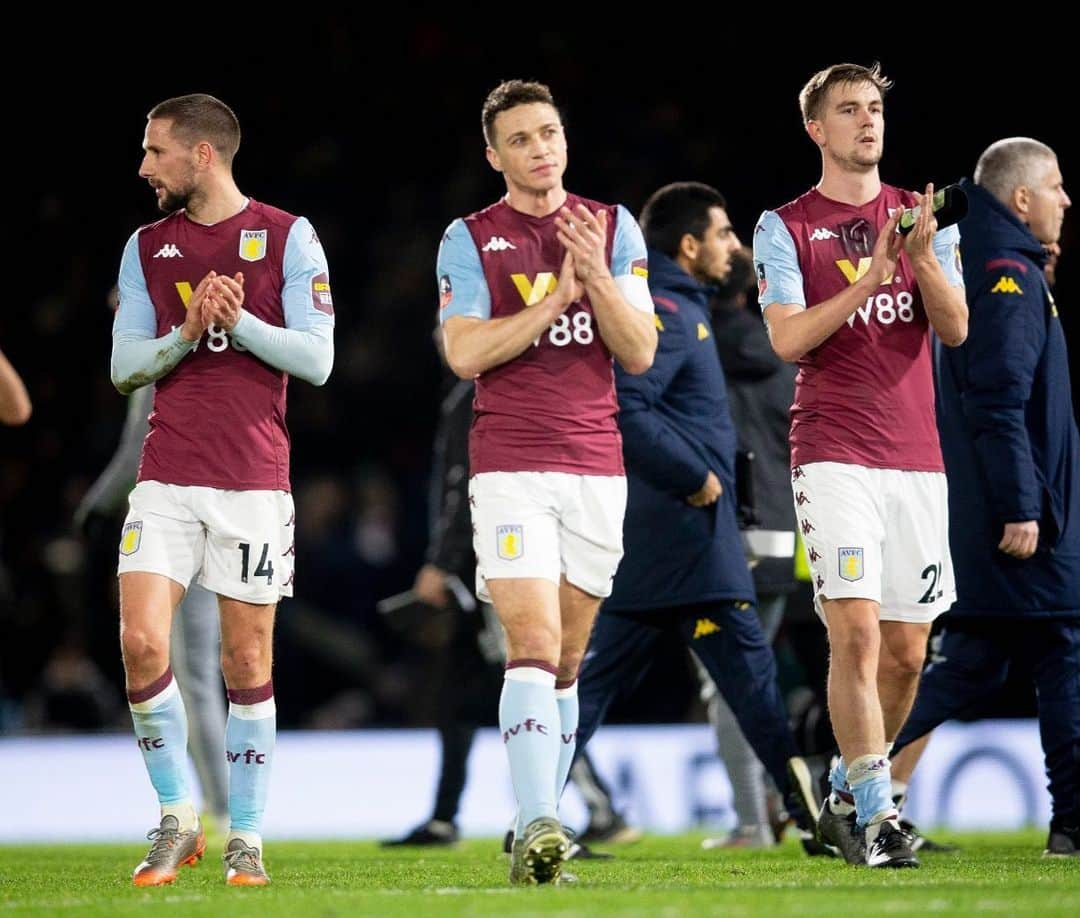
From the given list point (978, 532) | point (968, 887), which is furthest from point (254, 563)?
point (978, 532)

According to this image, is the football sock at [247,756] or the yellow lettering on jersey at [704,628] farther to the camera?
A: the yellow lettering on jersey at [704,628]

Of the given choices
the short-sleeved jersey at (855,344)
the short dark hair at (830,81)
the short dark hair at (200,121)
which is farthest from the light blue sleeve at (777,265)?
the short dark hair at (200,121)

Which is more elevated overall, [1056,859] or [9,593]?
[9,593]

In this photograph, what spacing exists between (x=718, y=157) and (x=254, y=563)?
9.80 metres

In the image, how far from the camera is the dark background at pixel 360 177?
13.1 metres

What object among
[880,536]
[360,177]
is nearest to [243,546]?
[880,536]

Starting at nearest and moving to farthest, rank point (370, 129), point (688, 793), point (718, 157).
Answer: point (688, 793) → point (718, 157) → point (370, 129)

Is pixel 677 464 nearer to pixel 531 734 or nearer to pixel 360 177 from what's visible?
pixel 531 734

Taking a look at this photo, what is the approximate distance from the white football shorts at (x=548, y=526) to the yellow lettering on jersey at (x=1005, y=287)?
5.89ft

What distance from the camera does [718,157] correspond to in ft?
48.1

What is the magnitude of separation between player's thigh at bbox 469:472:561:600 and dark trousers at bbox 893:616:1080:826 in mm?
2034

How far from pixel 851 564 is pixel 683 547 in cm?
A: 121

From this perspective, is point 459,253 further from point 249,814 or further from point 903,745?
point 903,745

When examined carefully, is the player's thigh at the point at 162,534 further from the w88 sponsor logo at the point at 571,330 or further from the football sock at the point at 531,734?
the w88 sponsor logo at the point at 571,330
